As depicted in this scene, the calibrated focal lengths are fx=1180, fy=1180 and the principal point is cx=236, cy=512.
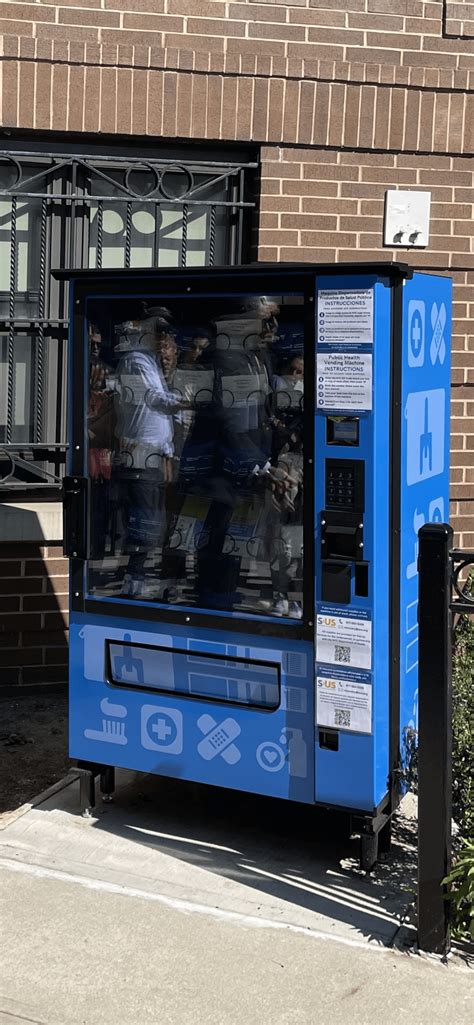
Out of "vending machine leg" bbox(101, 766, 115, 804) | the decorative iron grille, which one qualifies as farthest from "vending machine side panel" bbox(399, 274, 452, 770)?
the decorative iron grille

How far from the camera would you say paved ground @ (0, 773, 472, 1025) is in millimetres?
3273

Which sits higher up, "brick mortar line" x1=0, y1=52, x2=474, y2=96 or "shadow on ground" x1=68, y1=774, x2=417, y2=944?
"brick mortar line" x1=0, y1=52, x2=474, y2=96

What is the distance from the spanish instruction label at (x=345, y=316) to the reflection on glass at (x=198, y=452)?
144 millimetres

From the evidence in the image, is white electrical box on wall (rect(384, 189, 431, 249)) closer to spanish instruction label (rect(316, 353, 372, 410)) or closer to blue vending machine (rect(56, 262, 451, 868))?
blue vending machine (rect(56, 262, 451, 868))

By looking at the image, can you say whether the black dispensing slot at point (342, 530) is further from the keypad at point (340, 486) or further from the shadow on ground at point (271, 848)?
the shadow on ground at point (271, 848)

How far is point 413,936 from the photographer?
12.0 ft

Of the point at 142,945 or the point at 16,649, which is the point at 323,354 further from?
the point at 16,649

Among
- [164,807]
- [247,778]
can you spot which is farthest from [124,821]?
[247,778]

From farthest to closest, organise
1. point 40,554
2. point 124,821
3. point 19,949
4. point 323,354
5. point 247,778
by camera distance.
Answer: point 40,554, point 124,821, point 247,778, point 323,354, point 19,949

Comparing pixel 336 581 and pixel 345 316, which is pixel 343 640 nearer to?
pixel 336 581

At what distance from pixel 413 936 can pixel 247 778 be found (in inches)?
32.8

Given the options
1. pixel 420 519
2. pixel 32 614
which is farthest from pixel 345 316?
pixel 32 614

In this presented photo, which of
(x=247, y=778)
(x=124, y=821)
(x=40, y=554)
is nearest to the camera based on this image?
(x=247, y=778)

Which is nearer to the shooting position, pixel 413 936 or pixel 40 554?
pixel 413 936
